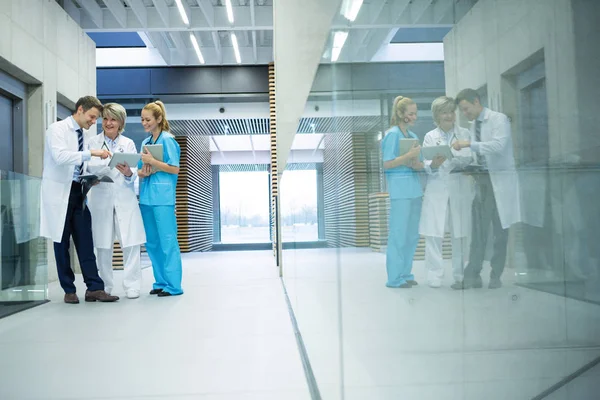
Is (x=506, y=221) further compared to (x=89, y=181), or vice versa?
(x=89, y=181)

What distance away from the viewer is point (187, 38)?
355 inches

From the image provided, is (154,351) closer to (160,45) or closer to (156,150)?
(156,150)

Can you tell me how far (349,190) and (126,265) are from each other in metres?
3.60

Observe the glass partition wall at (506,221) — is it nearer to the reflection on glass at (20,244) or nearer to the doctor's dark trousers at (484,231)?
the doctor's dark trousers at (484,231)

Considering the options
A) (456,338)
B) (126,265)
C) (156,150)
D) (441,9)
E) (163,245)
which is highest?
(156,150)

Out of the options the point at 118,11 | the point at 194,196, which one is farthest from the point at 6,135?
the point at 194,196

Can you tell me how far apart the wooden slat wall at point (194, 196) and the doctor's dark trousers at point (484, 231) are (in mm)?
12326

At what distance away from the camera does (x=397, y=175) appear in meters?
0.53

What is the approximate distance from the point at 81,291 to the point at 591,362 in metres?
5.05

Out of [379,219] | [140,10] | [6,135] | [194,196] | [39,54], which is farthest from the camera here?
[194,196]

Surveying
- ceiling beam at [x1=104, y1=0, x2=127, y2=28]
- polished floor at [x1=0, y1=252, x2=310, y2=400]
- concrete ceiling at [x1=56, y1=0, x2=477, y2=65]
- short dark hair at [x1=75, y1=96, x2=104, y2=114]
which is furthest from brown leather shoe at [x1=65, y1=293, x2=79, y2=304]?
ceiling beam at [x1=104, y1=0, x2=127, y2=28]

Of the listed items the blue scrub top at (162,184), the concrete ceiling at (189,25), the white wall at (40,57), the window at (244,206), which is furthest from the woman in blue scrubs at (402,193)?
the window at (244,206)

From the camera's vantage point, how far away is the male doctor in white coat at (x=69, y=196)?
147 inches

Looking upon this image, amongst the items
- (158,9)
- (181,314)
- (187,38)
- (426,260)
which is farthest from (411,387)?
(187,38)
